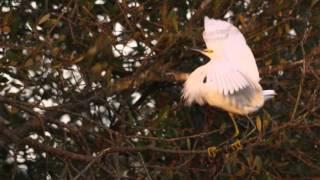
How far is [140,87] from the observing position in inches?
121

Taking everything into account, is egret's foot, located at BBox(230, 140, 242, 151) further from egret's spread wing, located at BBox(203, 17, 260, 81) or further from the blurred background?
egret's spread wing, located at BBox(203, 17, 260, 81)

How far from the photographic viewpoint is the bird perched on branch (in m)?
2.38

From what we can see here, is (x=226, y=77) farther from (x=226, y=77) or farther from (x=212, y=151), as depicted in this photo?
(x=212, y=151)

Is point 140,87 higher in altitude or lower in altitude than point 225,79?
higher

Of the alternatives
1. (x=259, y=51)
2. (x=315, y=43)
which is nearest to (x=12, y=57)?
(x=259, y=51)

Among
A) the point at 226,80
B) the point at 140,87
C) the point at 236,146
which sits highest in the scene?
the point at 140,87

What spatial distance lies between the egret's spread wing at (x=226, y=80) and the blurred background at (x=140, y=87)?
0.45 ft

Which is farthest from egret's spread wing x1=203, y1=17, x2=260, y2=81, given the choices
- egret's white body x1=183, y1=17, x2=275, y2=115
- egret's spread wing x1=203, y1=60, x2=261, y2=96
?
egret's spread wing x1=203, y1=60, x2=261, y2=96

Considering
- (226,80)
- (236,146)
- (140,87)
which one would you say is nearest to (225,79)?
(226,80)

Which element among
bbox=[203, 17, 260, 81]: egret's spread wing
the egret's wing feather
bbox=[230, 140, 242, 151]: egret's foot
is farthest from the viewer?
bbox=[203, 17, 260, 81]: egret's spread wing

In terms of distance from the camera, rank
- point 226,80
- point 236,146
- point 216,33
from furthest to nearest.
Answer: point 216,33 → point 236,146 → point 226,80

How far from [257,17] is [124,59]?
557 mm

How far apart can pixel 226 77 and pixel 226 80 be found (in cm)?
1

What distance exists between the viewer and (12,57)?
2381 mm
